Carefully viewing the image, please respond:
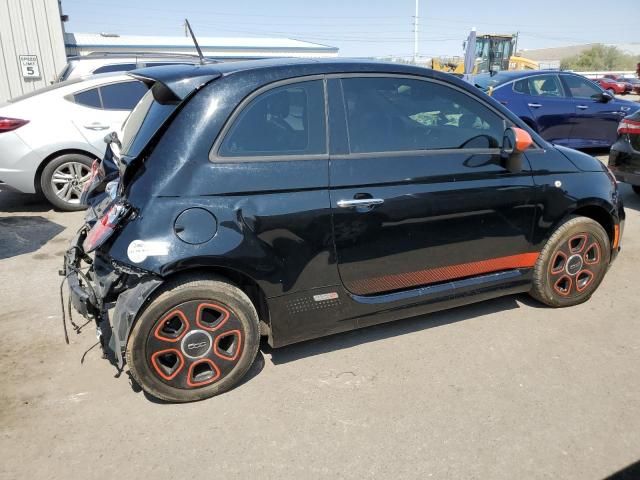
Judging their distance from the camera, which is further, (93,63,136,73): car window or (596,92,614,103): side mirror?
(596,92,614,103): side mirror

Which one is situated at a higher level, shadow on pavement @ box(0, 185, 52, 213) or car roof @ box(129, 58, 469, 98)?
car roof @ box(129, 58, 469, 98)

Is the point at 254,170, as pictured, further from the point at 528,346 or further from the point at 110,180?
the point at 528,346

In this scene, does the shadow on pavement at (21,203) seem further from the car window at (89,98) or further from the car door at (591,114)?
the car door at (591,114)

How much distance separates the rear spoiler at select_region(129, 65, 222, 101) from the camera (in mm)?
2696

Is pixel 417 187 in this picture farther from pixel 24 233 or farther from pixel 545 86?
pixel 545 86

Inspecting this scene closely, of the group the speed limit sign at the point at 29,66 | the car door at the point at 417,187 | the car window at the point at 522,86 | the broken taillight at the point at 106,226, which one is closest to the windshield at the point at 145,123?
the broken taillight at the point at 106,226

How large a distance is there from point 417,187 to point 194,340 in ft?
5.11

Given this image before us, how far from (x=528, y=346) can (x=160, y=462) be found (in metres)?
2.35

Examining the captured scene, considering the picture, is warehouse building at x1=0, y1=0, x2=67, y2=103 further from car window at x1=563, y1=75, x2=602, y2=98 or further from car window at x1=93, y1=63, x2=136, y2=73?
car window at x1=563, y1=75, x2=602, y2=98

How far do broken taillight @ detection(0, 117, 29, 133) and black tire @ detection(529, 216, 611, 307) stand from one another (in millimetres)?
5838

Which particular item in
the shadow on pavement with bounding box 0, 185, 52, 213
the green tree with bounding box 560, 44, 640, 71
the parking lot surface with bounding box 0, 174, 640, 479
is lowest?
the green tree with bounding box 560, 44, 640, 71

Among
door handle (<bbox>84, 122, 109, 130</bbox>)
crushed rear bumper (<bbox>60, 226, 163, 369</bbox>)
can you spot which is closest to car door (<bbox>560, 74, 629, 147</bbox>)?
door handle (<bbox>84, 122, 109, 130</bbox>)

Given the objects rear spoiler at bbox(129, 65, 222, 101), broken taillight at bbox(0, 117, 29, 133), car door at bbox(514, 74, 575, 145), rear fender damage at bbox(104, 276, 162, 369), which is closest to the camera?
rear fender damage at bbox(104, 276, 162, 369)

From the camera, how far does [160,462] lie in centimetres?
238
